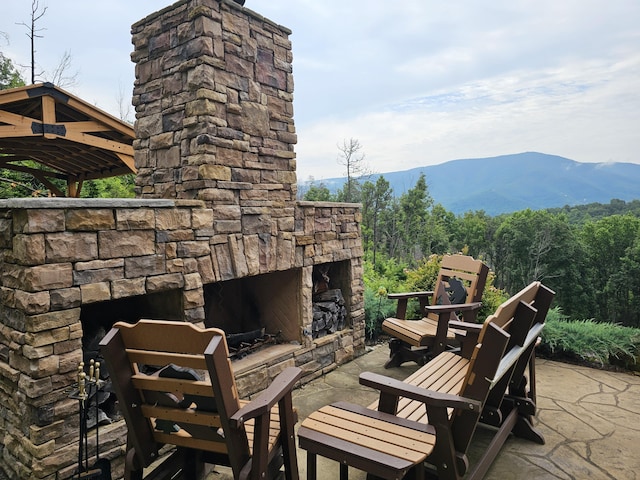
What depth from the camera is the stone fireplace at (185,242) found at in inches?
85.4

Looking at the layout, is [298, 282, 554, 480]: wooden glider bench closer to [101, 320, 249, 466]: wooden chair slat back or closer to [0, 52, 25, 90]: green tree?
[101, 320, 249, 466]: wooden chair slat back

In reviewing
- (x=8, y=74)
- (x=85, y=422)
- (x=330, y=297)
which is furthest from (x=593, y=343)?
(x=8, y=74)

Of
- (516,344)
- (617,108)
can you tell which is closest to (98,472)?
(516,344)

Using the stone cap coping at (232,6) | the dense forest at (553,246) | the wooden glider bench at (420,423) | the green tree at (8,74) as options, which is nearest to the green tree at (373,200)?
the dense forest at (553,246)

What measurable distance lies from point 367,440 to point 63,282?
1.86m

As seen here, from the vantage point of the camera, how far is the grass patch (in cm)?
427

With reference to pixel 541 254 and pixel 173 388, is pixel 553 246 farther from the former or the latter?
pixel 173 388

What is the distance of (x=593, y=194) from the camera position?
159 meters

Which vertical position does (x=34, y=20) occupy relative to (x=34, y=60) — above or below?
above

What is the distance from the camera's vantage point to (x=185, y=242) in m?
2.82

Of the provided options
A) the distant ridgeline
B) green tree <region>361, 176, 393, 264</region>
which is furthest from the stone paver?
the distant ridgeline

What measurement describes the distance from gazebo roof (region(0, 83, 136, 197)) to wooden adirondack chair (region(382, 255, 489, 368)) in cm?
482

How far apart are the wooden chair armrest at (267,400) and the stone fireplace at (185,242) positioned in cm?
119

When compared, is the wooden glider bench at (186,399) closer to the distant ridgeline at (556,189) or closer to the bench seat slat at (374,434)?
the bench seat slat at (374,434)
